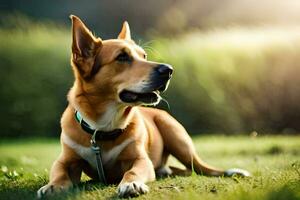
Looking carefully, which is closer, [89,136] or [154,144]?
[89,136]

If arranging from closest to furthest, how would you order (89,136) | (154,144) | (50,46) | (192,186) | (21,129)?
(192,186) < (89,136) < (154,144) < (21,129) < (50,46)

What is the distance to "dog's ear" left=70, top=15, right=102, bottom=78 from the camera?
5.50 metres

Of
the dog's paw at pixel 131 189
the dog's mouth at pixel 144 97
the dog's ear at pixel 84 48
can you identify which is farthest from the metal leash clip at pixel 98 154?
the dog's paw at pixel 131 189

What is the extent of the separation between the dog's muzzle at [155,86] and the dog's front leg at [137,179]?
53 centimetres

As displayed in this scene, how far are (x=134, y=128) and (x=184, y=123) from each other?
6.97m

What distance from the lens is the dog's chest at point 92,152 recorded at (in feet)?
18.1

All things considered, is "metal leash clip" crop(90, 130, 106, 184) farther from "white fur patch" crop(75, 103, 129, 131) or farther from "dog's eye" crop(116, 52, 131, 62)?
"dog's eye" crop(116, 52, 131, 62)

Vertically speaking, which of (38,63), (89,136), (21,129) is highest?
(89,136)

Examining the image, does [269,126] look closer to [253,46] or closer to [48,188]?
[253,46]

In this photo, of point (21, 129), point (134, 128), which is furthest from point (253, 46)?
point (134, 128)

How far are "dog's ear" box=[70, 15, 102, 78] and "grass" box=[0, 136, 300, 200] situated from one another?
95cm

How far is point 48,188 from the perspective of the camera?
16.5 ft

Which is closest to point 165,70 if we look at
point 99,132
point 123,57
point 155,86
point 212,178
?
point 155,86

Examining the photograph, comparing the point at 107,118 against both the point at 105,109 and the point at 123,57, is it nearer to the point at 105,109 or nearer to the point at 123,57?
the point at 105,109
